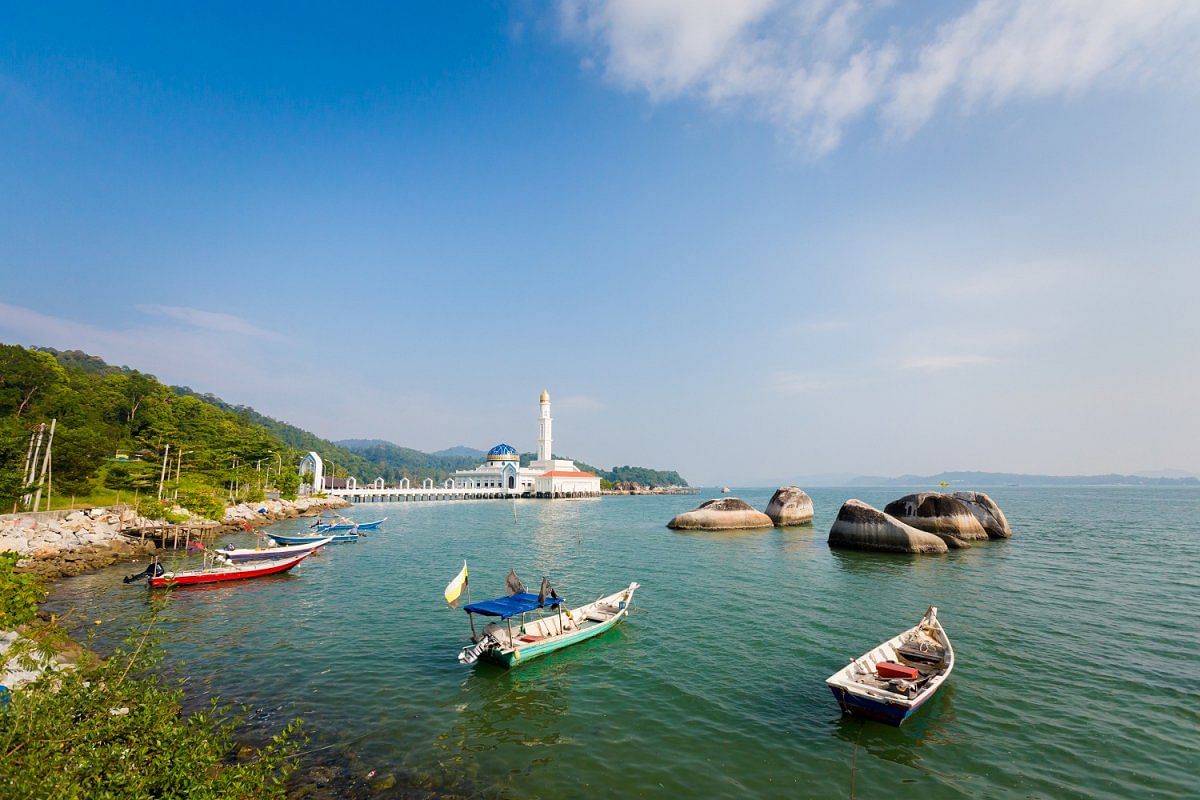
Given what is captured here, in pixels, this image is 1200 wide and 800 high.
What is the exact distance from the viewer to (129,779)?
6895 millimetres

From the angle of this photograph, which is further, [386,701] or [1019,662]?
[1019,662]

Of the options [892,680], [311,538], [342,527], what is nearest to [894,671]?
[892,680]

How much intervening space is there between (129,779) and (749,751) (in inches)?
444

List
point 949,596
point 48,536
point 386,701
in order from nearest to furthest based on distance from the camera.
→ point 386,701, point 949,596, point 48,536

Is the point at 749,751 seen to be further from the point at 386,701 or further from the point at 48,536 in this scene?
the point at 48,536

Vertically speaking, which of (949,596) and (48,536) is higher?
(48,536)

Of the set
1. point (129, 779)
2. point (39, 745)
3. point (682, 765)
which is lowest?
point (682, 765)

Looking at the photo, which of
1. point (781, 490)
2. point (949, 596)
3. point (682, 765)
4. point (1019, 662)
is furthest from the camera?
point (781, 490)

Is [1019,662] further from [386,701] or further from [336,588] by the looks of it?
[336,588]

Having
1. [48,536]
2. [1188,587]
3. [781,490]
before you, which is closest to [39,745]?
[48,536]

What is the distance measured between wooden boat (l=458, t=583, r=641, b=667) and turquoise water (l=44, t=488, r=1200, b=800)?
554 mm

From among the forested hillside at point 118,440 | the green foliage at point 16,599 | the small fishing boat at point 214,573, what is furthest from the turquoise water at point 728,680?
the forested hillside at point 118,440

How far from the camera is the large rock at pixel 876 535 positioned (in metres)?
37.8

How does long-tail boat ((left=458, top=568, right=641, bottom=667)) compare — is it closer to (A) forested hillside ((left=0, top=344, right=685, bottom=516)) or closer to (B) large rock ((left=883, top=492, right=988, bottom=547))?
(B) large rock ((left=883, top=492, right=988, bottom=547))
